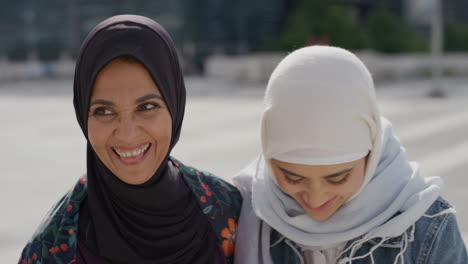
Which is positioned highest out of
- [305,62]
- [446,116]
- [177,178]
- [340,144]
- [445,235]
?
[305,62]

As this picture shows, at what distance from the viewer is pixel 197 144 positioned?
32.3 feet

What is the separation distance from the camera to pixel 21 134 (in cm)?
1142

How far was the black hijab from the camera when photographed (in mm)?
2256

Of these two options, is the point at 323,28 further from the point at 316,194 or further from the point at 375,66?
the point at 316,194

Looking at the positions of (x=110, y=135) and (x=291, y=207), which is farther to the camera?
(x=291, y=207)

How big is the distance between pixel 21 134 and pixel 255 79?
1467 centimetres

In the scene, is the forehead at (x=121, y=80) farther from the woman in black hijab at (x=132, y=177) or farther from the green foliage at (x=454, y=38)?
the green foliage at (x=454, y=38)

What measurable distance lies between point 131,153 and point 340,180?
79 centimetres

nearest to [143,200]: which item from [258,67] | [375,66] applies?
[258,67]

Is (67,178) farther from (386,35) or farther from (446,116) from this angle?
(386,35)

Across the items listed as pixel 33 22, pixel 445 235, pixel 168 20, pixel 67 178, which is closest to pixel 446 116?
pixel 67 178

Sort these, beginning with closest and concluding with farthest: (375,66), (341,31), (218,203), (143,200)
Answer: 1. (143,200)
2. (218,203)
3. (375,66)
4. (341,31)

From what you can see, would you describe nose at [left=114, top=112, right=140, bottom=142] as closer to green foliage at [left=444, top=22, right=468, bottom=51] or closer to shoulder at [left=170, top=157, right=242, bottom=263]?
shoulder at [left=170, top=157, right=242, bottom=263]

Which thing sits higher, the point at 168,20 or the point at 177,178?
the point at 177,178
